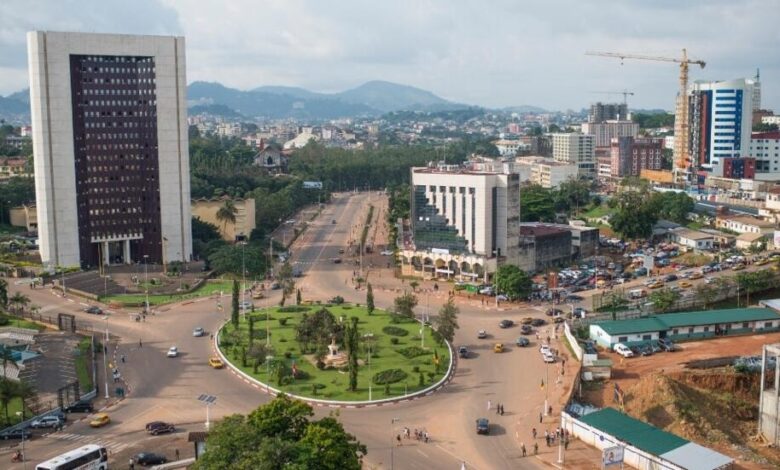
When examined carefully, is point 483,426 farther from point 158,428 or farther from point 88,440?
point 88,440

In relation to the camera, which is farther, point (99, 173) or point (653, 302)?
point (99, 173)

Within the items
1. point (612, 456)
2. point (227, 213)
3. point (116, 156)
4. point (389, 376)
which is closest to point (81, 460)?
point (389, 376)

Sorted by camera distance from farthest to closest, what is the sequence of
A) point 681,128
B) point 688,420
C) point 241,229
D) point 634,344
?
1. point 681,128
2. point 241,229
3. point 634,344
4. point 688,420

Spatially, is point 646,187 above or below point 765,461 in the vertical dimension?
above

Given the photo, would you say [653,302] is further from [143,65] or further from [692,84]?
[692,84]

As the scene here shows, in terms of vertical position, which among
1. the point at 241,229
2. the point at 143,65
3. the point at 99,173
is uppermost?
the point at 143,65

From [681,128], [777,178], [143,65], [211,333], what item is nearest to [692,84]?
[681,128]
